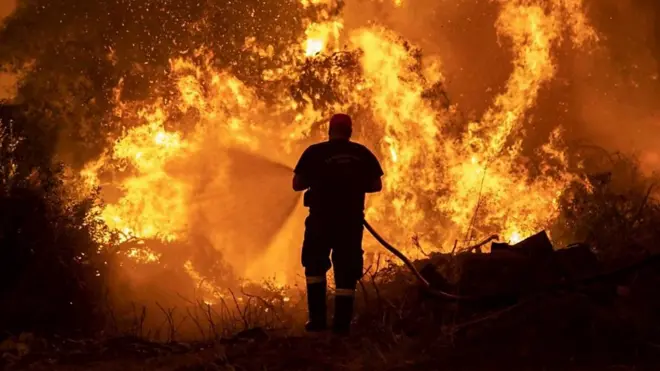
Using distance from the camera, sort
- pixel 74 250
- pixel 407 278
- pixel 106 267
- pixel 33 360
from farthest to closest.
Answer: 1. pixel 106 267
2. pixel 74 250
3. pixel 407 278
4. pixel 33 360

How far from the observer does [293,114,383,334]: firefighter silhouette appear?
17.1 ft

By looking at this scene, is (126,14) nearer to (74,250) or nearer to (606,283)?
(74,250)

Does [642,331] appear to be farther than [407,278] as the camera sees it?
No

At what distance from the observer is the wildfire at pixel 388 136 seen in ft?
35.9

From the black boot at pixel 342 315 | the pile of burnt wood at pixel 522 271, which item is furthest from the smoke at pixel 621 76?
the black boot at pixel 342 315

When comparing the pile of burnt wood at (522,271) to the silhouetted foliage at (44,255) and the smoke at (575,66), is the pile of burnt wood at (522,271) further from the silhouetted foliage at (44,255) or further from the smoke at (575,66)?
the smoke at (575,66)

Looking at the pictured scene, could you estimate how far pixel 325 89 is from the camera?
38.2 ft

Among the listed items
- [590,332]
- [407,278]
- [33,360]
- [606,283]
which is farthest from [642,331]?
[33,360]

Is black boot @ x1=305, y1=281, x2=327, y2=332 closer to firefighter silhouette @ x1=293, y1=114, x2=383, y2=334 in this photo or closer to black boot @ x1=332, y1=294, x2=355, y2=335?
firefighter silhouette @ x1=293, y1=114, x2=383, y2=334

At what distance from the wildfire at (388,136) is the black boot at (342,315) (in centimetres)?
617

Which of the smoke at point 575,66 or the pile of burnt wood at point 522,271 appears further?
the smoke at point 575,66

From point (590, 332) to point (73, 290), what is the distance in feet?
17.9

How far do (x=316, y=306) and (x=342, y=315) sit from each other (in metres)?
0.28

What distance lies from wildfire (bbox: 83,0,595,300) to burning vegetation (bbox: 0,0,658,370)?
0.03 metres
